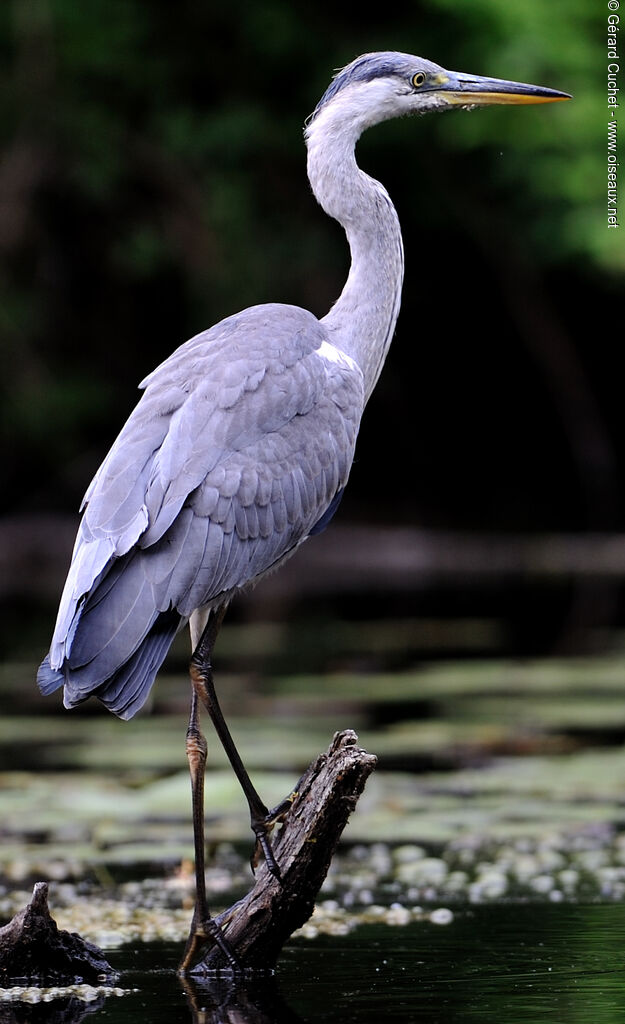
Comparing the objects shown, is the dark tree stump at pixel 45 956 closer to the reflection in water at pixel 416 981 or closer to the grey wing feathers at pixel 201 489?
the reflection in water at pixel 416 981

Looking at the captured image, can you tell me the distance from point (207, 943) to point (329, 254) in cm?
1825

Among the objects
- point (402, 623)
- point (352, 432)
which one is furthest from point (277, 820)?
point (402, 623)

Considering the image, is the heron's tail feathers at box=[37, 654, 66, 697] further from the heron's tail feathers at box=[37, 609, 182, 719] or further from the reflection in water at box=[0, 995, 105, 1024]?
the reflection in water at box=[0, 995, 105, 1024]

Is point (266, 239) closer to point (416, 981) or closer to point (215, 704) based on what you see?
point (215, 704)

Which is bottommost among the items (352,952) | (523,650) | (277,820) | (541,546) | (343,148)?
(352,952)

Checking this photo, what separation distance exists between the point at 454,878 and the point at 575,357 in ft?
58.2

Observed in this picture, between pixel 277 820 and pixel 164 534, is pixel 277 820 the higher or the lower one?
the lower one

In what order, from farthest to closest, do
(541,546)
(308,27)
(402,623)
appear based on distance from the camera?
(308,27), (541,546), (402,623)

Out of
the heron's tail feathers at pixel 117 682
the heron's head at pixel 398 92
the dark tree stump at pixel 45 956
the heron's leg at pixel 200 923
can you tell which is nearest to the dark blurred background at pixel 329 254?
the heron's head at pixel 398 92

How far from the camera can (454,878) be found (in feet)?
18.0

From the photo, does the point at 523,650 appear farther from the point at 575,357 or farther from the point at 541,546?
the point at 575,357

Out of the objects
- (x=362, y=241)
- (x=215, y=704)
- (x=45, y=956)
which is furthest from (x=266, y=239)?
(x=45, y=956)

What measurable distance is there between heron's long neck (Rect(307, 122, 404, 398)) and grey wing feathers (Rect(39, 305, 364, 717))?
0.29 m

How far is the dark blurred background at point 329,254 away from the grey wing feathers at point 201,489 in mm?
12435
